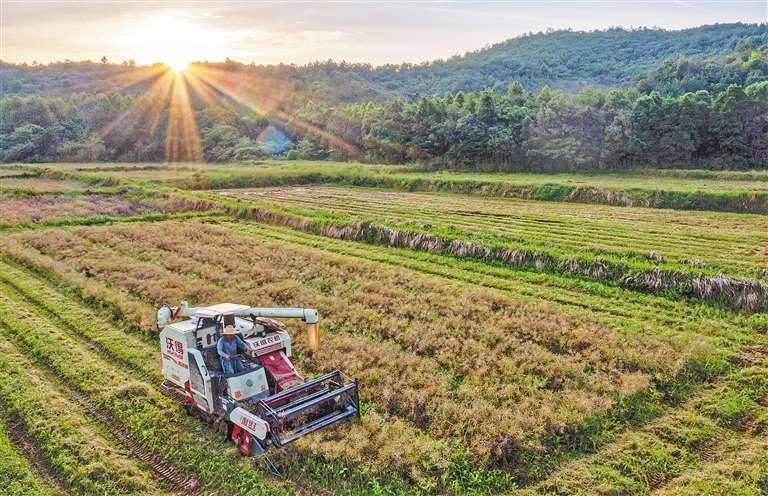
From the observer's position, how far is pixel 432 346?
39.4 ft

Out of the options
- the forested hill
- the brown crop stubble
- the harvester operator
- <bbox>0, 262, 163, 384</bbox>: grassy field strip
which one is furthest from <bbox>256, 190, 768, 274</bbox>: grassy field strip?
the forested hill

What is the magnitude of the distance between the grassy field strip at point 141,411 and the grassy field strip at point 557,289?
32.6ft

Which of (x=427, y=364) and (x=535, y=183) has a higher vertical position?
(x=535, y=183)

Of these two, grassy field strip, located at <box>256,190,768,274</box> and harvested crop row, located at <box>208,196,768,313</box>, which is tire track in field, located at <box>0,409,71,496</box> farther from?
grassy field strip, located at <box>256,190,768,274</box>

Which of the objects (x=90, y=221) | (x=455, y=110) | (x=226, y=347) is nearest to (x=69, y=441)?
(x=226, y=347)

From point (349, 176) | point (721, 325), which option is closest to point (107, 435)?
point (721, 325)

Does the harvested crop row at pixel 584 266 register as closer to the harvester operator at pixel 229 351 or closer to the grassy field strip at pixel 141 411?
the harvester operator at pixel 229 351

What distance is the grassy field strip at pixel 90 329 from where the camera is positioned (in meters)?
11.8

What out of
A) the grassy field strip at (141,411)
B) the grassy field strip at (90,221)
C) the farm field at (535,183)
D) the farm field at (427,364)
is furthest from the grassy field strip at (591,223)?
the grassy field strip at (141,411)

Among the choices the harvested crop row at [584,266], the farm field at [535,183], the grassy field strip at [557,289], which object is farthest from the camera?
the farm field at [535,183]

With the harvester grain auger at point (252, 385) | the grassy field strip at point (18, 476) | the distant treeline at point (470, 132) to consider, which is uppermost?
the distant treeline at point (470, 132)

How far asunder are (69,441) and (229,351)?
9.88 ft

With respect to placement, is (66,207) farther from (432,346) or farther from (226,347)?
(432,346)

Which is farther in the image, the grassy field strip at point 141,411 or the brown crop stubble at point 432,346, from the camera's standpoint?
the brown crop stubble at point 432,346
